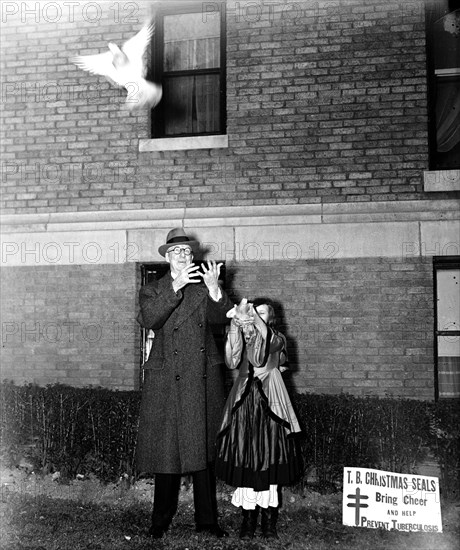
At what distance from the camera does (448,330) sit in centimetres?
615

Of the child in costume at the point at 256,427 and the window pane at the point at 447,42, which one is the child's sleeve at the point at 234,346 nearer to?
the child in costume at the point at 256,427

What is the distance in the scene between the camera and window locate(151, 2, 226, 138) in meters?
6.64

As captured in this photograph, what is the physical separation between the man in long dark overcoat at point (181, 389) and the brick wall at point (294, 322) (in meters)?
1.74

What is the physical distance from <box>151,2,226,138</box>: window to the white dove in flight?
0.48ft

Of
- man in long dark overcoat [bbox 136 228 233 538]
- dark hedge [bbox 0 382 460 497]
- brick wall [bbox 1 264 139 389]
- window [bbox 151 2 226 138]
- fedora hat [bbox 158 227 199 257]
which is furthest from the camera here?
window [bbox 151 2 226 138]


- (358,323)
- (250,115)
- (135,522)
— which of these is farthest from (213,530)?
(250,115)

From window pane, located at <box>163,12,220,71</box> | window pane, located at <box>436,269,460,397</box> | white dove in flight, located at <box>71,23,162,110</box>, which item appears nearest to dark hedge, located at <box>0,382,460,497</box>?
window pane, located at <box>436,269,460,397</box>

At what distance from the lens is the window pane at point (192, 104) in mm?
6660

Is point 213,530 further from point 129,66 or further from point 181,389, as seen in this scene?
point 129,66

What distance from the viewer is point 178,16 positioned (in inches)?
263

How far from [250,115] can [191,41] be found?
3.83 feet

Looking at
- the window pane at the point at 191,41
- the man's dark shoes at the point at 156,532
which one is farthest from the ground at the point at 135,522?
the window pane at the point at 191,41

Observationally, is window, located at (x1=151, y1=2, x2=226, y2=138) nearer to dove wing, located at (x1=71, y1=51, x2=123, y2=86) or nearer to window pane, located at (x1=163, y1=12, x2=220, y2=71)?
window pane, located at (x1=163, y1=12, x2=220, y2=71)

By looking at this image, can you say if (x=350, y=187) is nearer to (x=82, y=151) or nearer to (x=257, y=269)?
(x=257, y=269)
